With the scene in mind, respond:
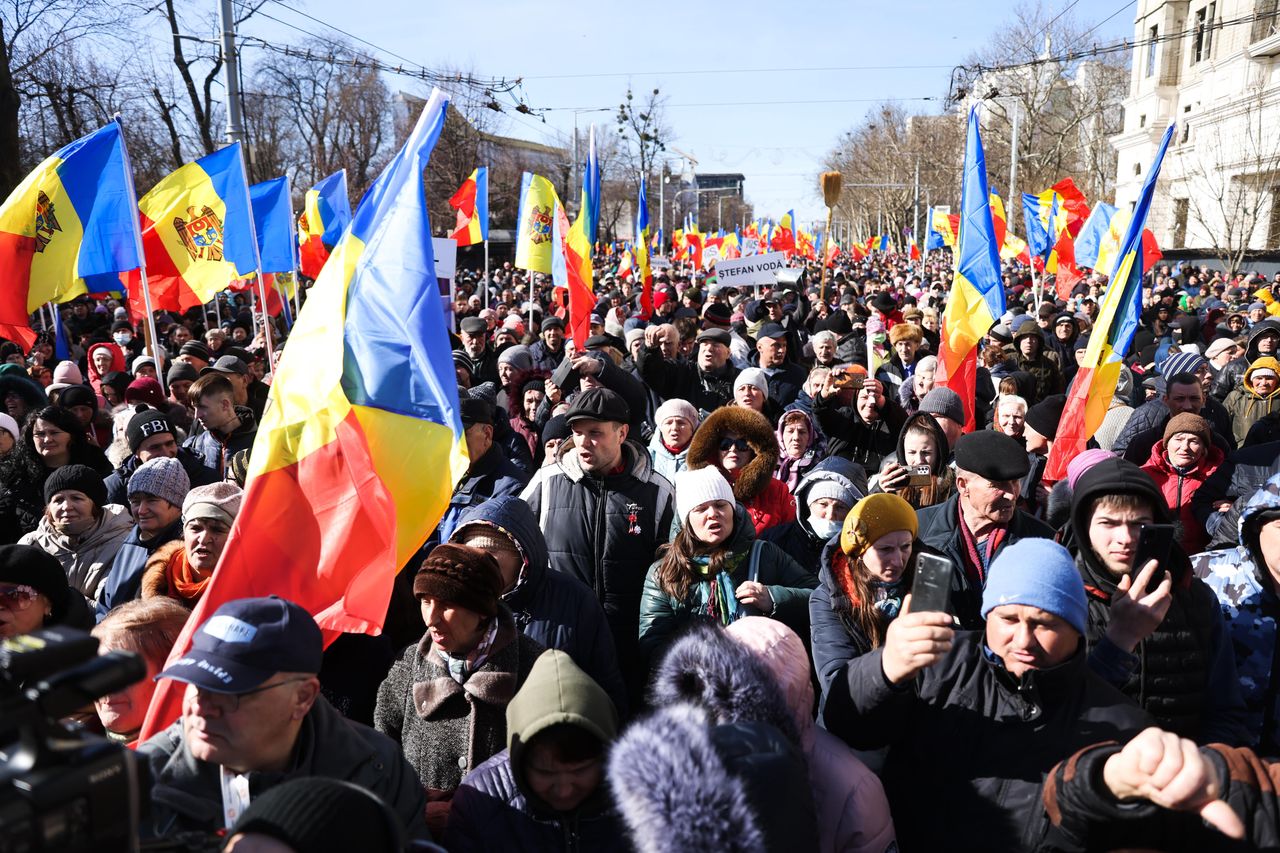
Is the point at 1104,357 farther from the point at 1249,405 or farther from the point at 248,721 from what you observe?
the point at 248,721

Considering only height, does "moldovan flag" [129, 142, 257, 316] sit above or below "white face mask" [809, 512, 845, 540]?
above

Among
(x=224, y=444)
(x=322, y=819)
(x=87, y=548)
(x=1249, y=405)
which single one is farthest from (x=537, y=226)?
(x=322, y=819)

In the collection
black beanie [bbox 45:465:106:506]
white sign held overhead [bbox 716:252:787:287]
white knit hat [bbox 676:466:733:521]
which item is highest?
white sign held overhead [bbox 716:252:787:287]

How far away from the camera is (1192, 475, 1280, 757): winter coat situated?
2.77m

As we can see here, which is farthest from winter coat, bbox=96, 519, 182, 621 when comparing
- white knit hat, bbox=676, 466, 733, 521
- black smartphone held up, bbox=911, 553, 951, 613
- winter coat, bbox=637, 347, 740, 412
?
winter coat, bbox=637, 347, 740, 412

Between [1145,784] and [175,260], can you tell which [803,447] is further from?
[175,260]

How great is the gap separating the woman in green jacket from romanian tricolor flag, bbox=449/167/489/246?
10.6 meters

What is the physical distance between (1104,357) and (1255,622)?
9.79ft

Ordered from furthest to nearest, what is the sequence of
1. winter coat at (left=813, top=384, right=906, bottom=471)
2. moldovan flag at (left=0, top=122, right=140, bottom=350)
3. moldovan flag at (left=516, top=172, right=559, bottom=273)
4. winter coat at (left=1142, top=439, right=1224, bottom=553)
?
moldovan flag at (left=516, top=172, right=559, bottom=273), moldovan flag at (left=0, top=122, right=140, bottom=350), winter coat at (left=813, top=384, right=906, bottom=471), winter coat at (left=1142, top=439, right=1224, bottom=553)

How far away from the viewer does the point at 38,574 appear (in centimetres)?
308

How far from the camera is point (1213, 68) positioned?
41.4 metres

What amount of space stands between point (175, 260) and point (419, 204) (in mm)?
5933

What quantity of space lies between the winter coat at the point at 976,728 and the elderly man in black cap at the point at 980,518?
1069 millimetres

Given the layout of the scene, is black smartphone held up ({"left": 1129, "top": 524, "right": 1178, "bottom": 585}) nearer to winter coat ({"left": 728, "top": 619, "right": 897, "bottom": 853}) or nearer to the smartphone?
winter coat ({"left": 728, "top": 619, "right": 897, "bottom": 853})
